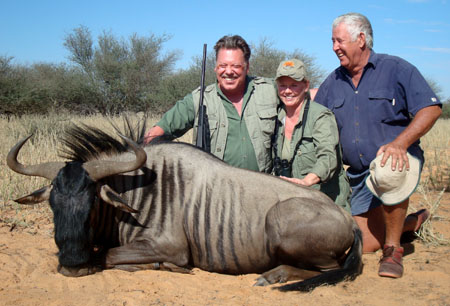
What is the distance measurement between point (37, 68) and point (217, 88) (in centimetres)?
2470

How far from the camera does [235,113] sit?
4.90m

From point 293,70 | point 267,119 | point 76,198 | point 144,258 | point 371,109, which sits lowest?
point 144,258

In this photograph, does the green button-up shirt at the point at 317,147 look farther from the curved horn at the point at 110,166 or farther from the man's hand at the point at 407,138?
the curved horn at the point at 110,166

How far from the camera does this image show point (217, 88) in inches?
195

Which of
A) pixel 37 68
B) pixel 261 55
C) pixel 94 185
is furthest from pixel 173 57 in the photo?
pixel 94 185

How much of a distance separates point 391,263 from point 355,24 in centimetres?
239

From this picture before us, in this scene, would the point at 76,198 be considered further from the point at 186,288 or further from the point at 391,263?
the point at 391,263

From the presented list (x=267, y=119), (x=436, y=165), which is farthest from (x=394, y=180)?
(x=436, y=165)

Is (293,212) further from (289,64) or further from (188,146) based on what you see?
(289,64)

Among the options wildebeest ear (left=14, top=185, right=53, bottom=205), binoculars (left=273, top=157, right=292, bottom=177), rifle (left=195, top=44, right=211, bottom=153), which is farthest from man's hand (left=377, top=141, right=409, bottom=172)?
wildebeest ear (left=14, top=185, right=53, bottom=205)

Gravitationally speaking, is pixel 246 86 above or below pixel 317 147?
above

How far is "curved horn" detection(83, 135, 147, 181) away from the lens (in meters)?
3.37

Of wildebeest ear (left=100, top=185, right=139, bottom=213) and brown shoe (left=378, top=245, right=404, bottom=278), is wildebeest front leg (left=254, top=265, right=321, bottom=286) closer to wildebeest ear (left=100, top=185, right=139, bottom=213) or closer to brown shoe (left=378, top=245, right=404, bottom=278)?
brown shoe (left=378, top=245, right=404, bottom=278)

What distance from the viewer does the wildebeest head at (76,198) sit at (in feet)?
10.4
